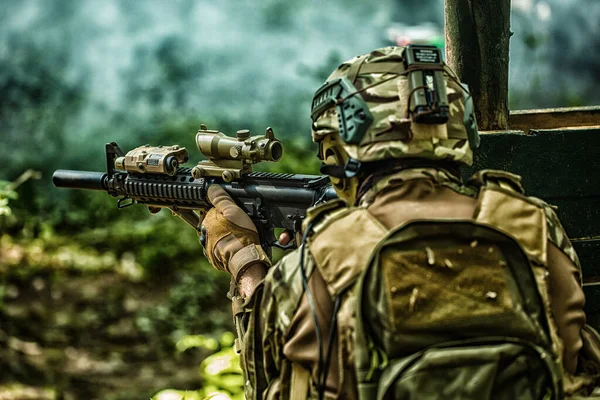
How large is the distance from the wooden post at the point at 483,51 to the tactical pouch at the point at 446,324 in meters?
1.60

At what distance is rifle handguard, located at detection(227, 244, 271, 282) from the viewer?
348 cm

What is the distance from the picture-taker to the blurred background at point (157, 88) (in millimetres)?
8375

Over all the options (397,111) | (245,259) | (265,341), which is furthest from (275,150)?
(265,341)

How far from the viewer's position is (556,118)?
394cm

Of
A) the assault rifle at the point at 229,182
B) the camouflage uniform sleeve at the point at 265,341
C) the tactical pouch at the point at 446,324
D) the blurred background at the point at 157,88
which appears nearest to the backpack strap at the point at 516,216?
the tactical pouch at the point at 446,324

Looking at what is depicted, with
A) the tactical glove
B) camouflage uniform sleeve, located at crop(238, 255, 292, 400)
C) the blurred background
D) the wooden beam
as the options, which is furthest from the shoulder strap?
the blurred background

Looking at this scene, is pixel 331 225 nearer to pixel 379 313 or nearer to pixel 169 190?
pixel 379 313

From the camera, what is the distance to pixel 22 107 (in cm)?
927

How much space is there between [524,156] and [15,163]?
752cm

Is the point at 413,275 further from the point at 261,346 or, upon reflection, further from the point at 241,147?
the point at 241,147

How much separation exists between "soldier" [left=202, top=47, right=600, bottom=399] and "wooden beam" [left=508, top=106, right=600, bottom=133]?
1643 mm

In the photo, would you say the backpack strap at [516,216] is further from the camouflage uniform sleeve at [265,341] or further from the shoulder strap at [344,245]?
the camouflage uniform sleeve at [265,341]

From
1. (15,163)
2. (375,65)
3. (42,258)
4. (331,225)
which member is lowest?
(42,258)

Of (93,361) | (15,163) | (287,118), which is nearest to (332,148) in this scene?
(93,361)
